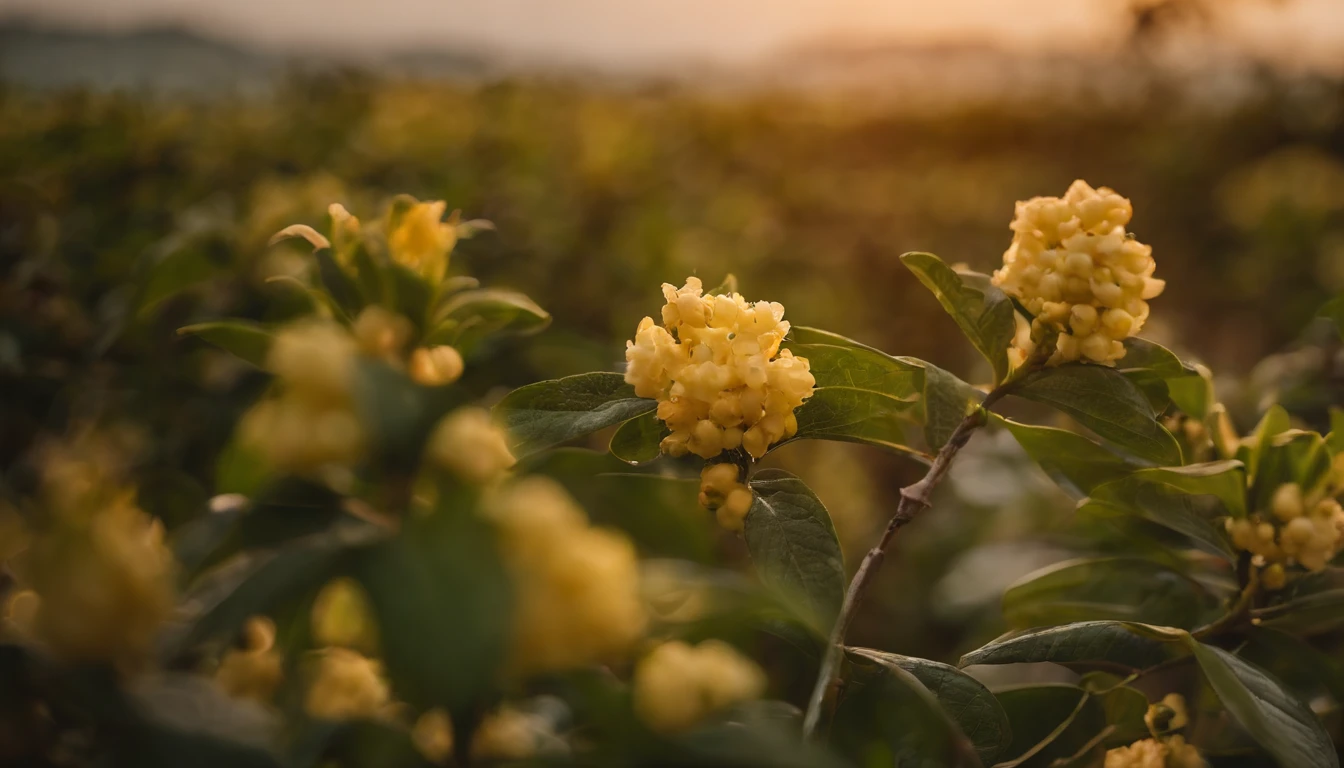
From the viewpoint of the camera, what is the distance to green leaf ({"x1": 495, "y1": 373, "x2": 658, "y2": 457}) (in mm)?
594

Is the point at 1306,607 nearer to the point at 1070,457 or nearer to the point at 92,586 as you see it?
the point at 1070,457

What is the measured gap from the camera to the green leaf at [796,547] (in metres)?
0.54

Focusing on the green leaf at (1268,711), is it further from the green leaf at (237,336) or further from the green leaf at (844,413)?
the green leaf at (237,336)

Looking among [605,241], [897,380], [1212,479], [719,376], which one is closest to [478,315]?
[719,376]

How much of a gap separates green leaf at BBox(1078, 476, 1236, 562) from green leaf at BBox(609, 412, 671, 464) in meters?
0.32

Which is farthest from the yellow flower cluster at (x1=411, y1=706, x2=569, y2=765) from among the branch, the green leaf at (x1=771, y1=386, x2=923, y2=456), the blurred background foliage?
the blurred background foliage

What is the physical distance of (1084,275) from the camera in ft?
2.04

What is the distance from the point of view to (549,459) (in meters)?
0.49

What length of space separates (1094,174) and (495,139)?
517cm

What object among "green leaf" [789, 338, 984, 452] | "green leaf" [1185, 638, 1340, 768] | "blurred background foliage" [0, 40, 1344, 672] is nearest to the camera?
"green leaf" [1185, 638, 1340, 768]

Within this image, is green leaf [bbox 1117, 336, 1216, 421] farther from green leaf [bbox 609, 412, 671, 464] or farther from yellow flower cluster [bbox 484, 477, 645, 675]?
yellow flower cluster [bbox 484, 477, 645, 675]

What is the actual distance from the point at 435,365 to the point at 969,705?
0.38 m

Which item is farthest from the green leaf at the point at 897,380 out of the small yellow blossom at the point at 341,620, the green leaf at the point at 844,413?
the small yellow blossom at the point at 341,620

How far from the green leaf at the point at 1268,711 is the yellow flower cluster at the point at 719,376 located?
30 cm
